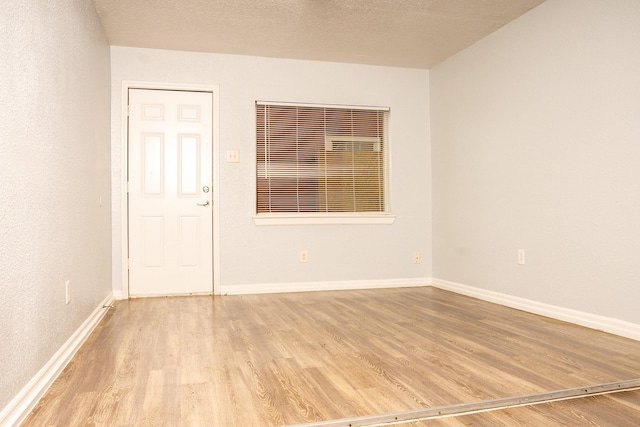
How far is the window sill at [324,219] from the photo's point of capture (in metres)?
4.93

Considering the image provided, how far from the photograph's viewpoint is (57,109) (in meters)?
2.55

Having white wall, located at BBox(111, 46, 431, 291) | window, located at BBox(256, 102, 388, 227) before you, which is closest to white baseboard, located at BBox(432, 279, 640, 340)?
white wall, located at BBox(111, 46, 431, 291)

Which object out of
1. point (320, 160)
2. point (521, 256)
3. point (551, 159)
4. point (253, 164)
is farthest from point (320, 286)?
point (551, 159)

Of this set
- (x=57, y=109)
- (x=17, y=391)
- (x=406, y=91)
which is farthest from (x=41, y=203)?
(x=406, y=91)

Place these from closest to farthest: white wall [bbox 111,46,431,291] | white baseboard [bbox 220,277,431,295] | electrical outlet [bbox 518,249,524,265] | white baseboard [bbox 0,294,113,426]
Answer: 1. white baseboard [bbox 0,294,113,426]
2. electrical outlet [bbox 518,249,524,265]
3. white wall [bbox 111,46,431,291]
4. white baseboard [bbox 220,277,431,295]

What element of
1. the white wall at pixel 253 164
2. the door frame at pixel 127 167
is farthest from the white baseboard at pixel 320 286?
the door frame at pixel 127 167

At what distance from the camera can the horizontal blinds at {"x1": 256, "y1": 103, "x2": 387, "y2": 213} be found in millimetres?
5004

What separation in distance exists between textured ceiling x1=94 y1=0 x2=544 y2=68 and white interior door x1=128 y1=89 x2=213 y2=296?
61 centimetres

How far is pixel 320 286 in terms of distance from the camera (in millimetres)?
5043

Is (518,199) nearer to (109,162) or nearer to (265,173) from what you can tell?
(265,173)

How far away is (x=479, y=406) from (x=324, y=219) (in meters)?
3.29

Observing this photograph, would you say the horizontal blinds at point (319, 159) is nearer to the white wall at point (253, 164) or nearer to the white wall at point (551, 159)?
the white wall at point (253, 164)

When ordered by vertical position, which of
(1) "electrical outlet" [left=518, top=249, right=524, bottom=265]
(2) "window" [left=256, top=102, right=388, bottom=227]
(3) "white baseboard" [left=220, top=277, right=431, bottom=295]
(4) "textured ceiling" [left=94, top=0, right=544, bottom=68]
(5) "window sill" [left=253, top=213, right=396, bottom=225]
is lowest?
(3) "white baseboard" [left=220, top=277, right=431, bottom=295]

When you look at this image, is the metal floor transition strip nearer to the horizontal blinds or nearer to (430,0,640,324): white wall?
(430,0,640,324): white wall
